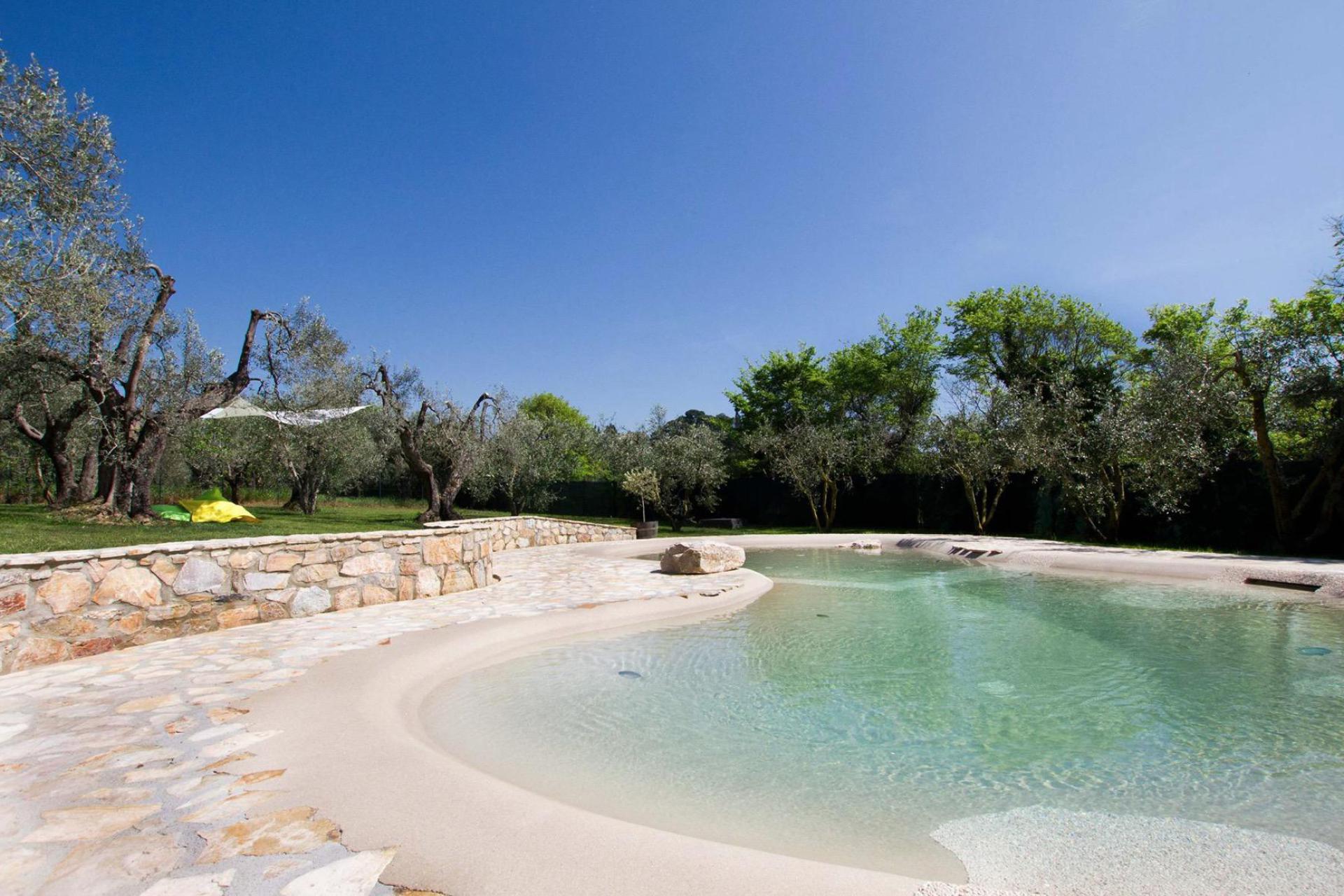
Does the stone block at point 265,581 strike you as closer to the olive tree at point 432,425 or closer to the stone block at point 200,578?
the stone block at point 200,578

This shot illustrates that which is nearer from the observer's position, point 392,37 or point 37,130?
point 37,130

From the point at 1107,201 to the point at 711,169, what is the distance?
867 cm

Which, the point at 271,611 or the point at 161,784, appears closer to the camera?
the point at 161,784

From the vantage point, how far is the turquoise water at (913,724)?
3037 mm

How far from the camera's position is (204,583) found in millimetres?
5844

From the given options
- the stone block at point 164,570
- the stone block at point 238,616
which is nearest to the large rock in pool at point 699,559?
the stone block at point 238,616

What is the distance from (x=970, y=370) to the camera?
28.5 meters

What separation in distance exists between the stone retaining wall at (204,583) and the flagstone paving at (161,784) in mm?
262

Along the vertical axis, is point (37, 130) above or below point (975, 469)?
above

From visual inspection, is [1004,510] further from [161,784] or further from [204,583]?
[161,784]

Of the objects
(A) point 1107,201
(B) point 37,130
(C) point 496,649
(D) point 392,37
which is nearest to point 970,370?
(A) point 1107,201

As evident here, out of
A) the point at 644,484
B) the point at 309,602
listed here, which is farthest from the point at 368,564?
the point at 644,484

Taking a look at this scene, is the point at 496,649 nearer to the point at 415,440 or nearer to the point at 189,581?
the point at 189,581

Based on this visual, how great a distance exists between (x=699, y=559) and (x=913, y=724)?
6.41 meters
